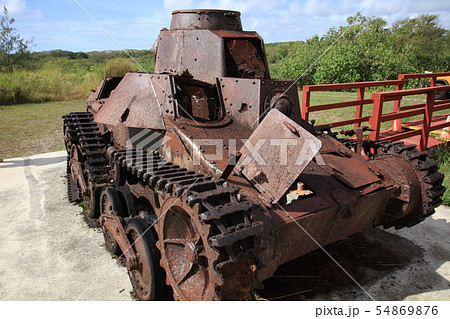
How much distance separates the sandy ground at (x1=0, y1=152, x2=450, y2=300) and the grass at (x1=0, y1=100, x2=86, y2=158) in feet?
14.8

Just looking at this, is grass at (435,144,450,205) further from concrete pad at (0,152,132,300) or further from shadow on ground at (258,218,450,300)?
concrete pad at (0,152,132,300)

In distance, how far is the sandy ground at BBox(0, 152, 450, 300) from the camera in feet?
12.9

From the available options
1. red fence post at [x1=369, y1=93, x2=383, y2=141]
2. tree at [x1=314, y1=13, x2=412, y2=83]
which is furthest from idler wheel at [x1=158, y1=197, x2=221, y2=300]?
tree at [x1=314, y1=13, x2=412, y2=83]

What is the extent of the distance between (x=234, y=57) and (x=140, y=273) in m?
3.01

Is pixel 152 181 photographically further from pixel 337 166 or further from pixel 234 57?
pixel 234 57

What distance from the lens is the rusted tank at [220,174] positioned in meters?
2.81

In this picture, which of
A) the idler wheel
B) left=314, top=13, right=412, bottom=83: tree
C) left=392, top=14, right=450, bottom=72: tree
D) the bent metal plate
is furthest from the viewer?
left=392, top=14, right=450, bottom=72: tree

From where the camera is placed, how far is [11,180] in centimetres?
753

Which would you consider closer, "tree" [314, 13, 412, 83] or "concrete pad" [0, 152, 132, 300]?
"concrete pad" [0, 152, 132, 300]

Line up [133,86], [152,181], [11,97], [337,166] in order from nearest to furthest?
1. [152,181]
2. [337,166]
3. [133,86]
4. [11,97]

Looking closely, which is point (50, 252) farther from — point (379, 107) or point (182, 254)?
point (379, 107)

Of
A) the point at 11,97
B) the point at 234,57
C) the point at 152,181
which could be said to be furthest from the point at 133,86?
the point at 11,97

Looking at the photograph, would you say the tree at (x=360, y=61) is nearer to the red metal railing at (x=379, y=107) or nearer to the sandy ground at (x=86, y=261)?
the red metal railing at (x=379, y=107)

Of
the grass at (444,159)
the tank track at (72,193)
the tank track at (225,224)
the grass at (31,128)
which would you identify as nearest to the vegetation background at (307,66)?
the grass at (31,128)
